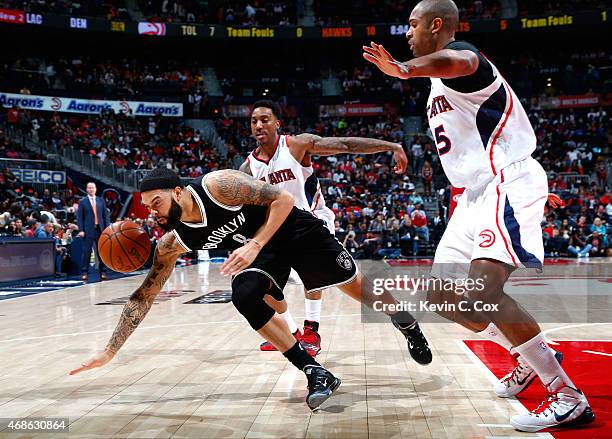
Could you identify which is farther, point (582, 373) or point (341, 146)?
point (341, 146)

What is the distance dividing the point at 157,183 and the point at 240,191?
409 millimetres

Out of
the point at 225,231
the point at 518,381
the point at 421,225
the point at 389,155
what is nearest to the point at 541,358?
the point at 518,381

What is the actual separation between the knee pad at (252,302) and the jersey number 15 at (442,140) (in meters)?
1.16

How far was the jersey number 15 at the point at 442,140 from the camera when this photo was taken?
3.13m

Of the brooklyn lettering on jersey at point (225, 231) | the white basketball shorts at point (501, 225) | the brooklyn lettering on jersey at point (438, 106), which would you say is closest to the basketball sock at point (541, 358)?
the white basketball shorts at point (501, 225)

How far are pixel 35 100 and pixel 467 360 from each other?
2281cm

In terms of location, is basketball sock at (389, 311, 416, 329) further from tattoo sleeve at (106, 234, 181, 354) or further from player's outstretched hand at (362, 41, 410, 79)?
player's outstretched hand at (362, 41, 410, 79)

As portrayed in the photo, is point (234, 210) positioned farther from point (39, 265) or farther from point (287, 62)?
point (287, 62)

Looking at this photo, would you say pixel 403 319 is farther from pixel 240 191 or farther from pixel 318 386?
pixel 240 191

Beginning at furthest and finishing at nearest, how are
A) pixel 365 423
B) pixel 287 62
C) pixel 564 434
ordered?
pixel 287 62 < pixel 365 423 < pixel 564 434

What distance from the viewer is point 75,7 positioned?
25.8 meters

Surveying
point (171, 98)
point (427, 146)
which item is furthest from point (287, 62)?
point (427, 146)

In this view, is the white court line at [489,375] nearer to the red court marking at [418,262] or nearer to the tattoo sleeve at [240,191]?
the tattoo sleeve at [240,191]

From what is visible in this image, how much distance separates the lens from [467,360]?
4.33 metres
